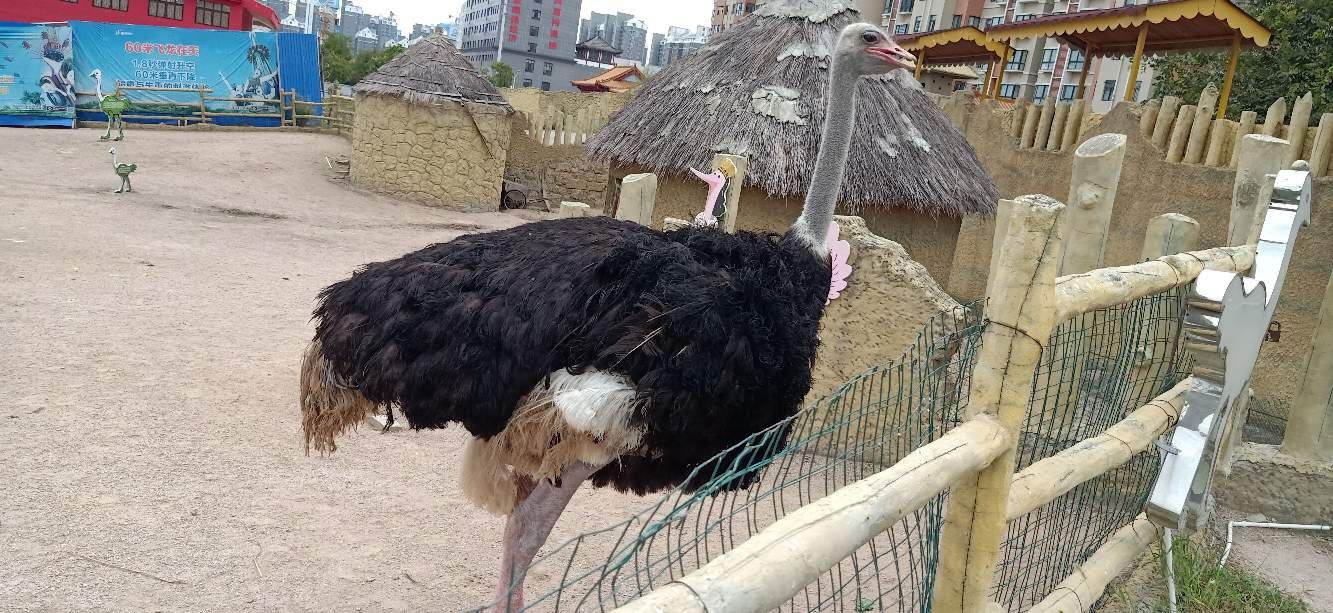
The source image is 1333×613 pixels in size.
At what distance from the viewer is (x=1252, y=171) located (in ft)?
11.9

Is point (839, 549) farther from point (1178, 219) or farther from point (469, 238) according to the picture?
point (1178, 219)

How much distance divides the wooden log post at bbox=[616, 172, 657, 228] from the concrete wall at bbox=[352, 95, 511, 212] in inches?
332

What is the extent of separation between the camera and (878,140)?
7746 millimetres

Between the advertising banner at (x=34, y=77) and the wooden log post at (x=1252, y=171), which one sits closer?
the wooden log post at (x=1252, y=171)

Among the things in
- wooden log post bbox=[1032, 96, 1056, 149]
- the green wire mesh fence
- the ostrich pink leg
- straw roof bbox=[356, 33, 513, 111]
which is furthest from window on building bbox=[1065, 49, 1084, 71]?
the ostrich pink leg

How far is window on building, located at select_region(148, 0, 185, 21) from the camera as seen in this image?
21562 millimetres

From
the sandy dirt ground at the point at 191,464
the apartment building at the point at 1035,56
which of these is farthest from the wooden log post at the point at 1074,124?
the apartment building at the point at 1035,56

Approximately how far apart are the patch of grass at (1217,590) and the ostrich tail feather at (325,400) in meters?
2.41

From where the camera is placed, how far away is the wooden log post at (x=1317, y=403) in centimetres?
380

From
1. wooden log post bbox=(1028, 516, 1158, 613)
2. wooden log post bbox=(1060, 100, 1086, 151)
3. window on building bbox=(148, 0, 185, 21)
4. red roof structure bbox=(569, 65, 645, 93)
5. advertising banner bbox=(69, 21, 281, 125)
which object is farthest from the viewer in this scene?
red roof structure bbox=(569, 65, 645, 93)

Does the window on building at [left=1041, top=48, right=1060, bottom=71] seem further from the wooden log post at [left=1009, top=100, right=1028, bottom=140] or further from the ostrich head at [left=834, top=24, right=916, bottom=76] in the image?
the ostrich head at [left=834, top=24, right=916, bottom=76]

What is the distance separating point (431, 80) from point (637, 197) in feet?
28.9

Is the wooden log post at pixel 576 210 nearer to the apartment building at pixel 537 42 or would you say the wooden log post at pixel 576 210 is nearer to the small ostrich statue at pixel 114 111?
the small ostrich statue at pixel 114 111

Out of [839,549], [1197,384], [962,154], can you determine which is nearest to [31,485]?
[839,549]
